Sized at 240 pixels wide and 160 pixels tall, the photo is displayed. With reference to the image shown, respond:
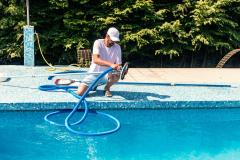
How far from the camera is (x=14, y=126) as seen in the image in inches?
237

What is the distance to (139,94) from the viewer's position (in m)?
7.05

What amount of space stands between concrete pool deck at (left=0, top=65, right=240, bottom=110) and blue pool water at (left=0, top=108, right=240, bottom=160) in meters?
0.12

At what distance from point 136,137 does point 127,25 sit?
6.37 meters

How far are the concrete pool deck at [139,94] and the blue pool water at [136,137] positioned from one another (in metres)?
0.12

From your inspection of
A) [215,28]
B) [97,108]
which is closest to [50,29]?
[215,28]

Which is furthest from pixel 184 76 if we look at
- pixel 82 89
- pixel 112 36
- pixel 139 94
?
pixel 112 36

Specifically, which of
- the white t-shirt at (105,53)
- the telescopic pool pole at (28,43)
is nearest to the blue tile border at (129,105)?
the white t-shirt at (105,53)

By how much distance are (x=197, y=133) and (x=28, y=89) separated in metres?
2.93

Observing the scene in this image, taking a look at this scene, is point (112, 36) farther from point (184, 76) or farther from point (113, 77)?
point (184, 76)

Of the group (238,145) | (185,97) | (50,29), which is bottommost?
(238,145)

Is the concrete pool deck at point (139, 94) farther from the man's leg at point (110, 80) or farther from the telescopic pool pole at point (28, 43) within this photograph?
the telescopic pool pole at point (28, 43)

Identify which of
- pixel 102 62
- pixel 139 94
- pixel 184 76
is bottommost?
pixel 139 94

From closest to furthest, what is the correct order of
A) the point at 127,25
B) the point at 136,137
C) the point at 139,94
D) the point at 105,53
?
the point at 136,137 < the point at 105,53 < the point at 139,94 < the point at 127,25

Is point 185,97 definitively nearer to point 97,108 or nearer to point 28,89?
point 97,108
